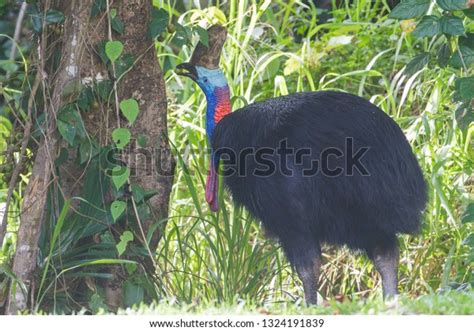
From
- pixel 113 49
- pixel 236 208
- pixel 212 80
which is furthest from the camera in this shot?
pixel 212 80

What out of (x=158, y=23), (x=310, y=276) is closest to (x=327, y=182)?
(x=310, y=276)

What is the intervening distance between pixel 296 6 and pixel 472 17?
2867 mm

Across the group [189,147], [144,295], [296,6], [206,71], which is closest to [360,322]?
[144,295]

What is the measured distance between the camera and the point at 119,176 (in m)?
3.65

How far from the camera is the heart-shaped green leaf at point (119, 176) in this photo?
3639 millimetres

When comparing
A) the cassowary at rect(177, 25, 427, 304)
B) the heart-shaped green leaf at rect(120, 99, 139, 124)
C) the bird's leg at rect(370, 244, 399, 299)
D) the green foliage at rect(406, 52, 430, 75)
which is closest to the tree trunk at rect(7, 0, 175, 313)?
the heart-shaped green leaf at rect(120, 99, 139, 124)

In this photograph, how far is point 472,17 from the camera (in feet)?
12.2

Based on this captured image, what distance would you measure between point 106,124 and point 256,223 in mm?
694

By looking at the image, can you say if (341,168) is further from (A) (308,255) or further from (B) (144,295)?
(B) (144,295)

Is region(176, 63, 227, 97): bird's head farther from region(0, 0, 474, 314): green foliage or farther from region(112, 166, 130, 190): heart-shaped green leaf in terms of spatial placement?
region(112, 166, 130, 190): heart-shaped green leaf

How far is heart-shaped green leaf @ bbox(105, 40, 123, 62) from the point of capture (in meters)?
3.69

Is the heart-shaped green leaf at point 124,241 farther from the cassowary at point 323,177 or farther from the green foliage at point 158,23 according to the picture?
the green foliage at point 158,23

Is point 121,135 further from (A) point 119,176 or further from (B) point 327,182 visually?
(B) point 327,182

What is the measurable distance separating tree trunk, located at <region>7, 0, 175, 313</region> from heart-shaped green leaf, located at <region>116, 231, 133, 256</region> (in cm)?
28
